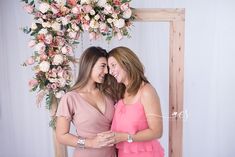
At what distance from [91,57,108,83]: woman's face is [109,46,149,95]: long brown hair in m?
0.06

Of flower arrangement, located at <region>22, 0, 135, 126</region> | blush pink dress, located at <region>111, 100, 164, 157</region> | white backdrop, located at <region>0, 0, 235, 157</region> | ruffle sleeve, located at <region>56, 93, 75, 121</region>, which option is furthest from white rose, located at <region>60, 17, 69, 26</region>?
white backdrop, located at <region>0, 0, 235, 157</region>

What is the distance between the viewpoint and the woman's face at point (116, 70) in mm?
1599

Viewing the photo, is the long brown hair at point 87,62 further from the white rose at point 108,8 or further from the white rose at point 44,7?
the white rose at point 44,7

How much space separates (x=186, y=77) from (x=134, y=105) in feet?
3.49

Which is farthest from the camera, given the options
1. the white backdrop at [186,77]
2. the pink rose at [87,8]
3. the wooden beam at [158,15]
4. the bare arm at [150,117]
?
the white backdrop at [186,77]

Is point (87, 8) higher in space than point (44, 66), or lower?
higher

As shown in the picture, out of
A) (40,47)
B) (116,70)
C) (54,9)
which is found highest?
(54,9)

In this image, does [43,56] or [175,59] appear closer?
[43,56]

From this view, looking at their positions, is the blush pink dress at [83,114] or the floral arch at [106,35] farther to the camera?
the floral arch at [106,35]

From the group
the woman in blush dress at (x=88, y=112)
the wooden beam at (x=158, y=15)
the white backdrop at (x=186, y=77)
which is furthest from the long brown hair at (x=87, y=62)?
the white backdrop at (x=186, y=77)

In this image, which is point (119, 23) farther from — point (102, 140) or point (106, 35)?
point (102, 140)

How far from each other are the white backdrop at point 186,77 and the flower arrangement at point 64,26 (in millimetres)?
542

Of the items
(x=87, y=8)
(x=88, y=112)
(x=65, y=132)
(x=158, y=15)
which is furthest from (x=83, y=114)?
(x=158, y=15)

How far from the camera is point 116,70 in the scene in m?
1.61
